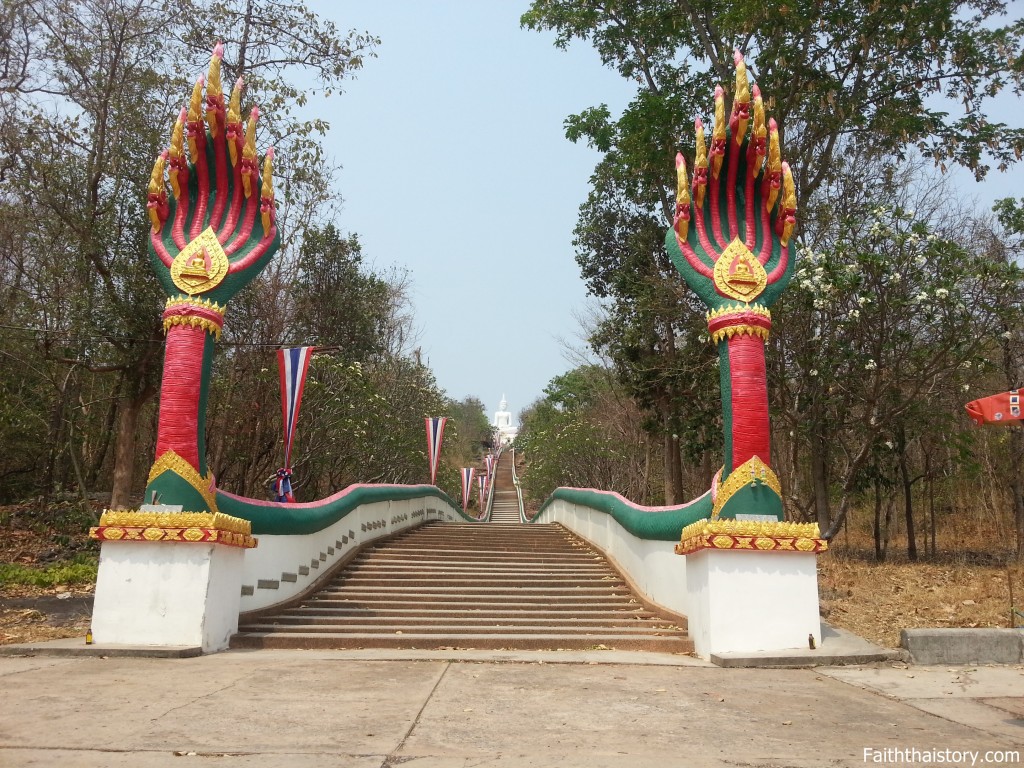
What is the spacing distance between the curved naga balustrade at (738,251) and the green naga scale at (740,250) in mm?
11

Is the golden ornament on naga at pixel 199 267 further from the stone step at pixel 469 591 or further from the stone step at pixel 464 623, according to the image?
the stone step at pixel 469 591

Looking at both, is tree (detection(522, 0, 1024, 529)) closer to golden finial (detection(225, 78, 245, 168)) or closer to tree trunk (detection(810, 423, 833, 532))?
tree trunk (detection(810, 423, 833, 532))

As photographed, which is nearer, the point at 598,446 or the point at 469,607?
the point at 469,607

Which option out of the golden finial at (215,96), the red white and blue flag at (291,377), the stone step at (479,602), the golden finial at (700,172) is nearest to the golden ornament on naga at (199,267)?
the golden finial at (215,96)

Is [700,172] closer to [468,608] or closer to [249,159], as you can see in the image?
[249,159]

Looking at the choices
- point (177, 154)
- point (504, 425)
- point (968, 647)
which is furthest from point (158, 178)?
point (504, 425)

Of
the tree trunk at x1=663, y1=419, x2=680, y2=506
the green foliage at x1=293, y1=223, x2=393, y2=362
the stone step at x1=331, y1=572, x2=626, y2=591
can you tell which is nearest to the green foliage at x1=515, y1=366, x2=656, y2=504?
the tree trunk at x1=663, y1=419, x2=680, y2=506

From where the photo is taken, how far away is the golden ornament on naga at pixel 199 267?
27.4ft

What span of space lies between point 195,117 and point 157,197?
3.14 feet

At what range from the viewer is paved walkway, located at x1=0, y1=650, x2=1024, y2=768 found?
4.03 m

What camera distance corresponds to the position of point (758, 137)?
880 cm

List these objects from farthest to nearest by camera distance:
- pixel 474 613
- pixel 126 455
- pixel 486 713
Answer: pixel 126 455 → pixel 474 613 → pixel 486 713

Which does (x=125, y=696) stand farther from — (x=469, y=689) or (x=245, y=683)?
(x=469, y=689)

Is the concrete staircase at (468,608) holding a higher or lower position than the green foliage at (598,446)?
lower
